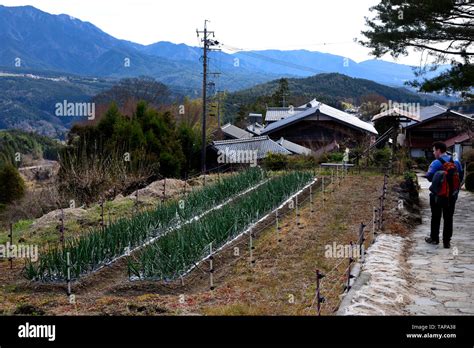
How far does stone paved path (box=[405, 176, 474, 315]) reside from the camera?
4664mm

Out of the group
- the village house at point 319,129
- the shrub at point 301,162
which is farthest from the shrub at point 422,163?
the shrub at point 301,162

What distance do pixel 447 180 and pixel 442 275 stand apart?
158 centimetres

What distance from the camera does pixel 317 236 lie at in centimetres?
785

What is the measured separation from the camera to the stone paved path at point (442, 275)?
4.66 m

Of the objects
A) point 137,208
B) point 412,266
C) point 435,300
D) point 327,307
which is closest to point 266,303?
point 327,307

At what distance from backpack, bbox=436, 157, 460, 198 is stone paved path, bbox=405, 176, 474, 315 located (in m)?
0.81

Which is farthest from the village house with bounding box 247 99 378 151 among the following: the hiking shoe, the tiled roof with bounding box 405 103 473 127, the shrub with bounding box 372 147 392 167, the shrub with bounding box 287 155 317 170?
the hiking shoe

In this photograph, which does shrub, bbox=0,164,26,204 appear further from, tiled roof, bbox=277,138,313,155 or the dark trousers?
the dark trousers

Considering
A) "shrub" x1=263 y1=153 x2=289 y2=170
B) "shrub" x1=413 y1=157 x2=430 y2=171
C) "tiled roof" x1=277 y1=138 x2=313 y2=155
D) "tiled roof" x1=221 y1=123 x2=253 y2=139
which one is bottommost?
"shrub" x1=413 y1=157 x2=430 y2=171

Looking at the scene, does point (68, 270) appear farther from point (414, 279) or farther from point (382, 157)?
point (382, 157)

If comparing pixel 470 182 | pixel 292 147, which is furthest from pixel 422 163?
pixel 470 182

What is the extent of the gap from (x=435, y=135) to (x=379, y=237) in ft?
91.9

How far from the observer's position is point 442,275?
5.77 metres
